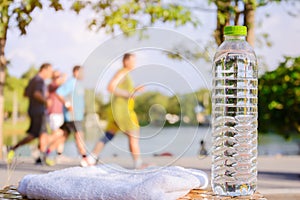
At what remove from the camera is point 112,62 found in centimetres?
152

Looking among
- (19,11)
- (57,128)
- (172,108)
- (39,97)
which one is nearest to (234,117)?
(172,108)

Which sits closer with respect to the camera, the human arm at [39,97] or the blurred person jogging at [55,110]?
the human arm at [39,97]

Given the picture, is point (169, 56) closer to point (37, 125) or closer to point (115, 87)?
point (115, 87)

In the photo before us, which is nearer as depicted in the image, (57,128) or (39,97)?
(39,97)

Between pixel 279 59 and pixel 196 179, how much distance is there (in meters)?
5.42

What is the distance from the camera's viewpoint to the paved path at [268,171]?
3881 mm

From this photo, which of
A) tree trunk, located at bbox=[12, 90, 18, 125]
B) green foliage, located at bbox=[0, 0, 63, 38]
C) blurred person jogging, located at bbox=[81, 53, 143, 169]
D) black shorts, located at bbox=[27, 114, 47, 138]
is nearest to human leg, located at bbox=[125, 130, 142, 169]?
blurred person jogging, located at bbox=[81, 53, 143, 169]

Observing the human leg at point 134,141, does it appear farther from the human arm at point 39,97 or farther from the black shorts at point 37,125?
the black shorts at point 37,125

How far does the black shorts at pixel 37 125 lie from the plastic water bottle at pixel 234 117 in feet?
13.8

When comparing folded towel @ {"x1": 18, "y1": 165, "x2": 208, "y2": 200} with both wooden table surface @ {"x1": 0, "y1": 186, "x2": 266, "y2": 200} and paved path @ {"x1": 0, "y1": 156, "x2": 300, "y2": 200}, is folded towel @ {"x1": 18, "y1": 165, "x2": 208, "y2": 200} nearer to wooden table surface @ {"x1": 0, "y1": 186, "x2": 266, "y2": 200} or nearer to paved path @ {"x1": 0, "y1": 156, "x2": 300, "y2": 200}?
wooden table surface @ {"x1": 0, "y1": 186, "x2": 266, "y2": 200}

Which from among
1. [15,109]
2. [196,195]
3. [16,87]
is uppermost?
[16,87]

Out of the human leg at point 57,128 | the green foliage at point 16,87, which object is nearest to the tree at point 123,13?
the human leg at point 57,128

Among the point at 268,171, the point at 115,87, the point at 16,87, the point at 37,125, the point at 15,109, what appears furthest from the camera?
the point at 15,109

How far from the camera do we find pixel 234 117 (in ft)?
4.38
